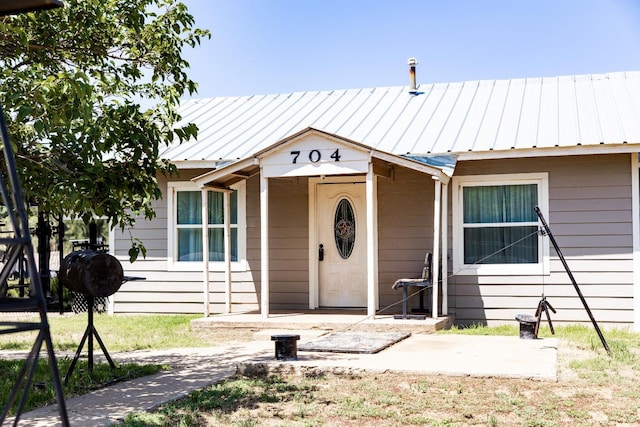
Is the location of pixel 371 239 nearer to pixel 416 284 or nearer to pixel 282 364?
pixel 416 284

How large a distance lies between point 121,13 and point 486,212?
20.7 ft

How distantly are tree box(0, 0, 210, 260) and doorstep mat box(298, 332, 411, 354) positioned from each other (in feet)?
8.28

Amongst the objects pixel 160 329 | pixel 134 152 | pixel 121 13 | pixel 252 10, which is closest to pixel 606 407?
pixel 134 152

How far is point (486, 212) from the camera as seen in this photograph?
11.5 meters

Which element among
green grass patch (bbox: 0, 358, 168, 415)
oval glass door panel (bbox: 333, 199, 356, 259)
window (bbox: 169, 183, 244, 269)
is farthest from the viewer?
window (bbox: 169, 183, 244, 269)

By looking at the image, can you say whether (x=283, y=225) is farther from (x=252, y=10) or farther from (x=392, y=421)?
(x=392, y=421)

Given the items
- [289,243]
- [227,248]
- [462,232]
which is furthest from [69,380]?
[462,232]

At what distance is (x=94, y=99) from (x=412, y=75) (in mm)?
7601

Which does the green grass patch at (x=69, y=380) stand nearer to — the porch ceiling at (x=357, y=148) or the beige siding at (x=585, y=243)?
the porch ceiling at (x=357, y=148)

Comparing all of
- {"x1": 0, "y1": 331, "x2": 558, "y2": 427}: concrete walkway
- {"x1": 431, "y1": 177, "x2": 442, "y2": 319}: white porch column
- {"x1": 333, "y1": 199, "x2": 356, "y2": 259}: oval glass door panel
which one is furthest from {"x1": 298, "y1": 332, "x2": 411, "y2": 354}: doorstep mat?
{"x1": 333, "y1": 199, "x2": 356, "y2": 259}: oval glass door panel

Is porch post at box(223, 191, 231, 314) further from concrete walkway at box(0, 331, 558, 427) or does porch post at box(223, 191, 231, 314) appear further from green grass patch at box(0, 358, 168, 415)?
green grass patch at box(0, 358, 168, 415)

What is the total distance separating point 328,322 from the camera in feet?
35.2

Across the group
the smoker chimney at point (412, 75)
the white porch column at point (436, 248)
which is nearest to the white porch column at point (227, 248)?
the white porch column at point (436, 248)

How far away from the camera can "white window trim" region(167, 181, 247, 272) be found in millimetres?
12742
